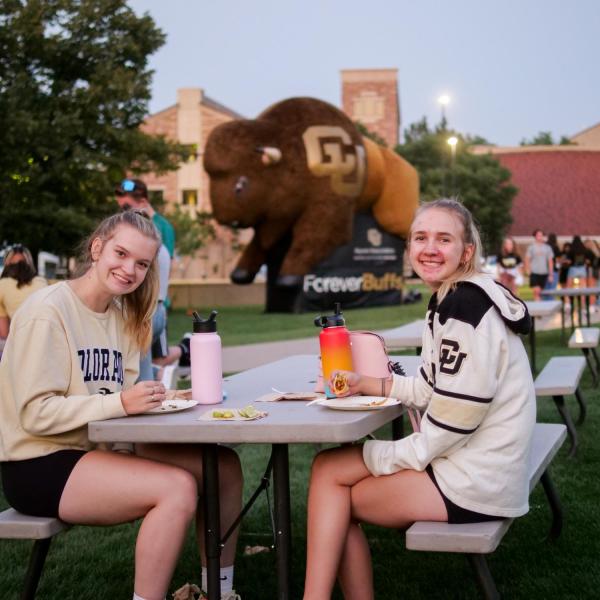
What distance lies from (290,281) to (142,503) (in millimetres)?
18162

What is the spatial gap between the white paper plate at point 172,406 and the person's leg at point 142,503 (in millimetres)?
160

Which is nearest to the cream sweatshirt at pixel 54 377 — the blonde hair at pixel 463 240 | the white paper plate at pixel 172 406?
the white paper plate at pixel 172 406

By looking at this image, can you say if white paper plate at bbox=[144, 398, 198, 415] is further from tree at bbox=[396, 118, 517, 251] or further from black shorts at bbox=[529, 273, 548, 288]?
tree at bbox=[396, 118, 517, 251]

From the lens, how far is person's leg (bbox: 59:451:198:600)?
249 cm

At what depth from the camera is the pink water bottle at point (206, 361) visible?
8.95 feet

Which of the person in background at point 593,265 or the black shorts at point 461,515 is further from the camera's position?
the person in background at point 593,265

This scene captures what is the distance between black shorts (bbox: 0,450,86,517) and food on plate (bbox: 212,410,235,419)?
486mm

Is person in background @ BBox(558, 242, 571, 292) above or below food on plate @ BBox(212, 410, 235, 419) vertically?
below

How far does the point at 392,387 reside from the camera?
112 inches

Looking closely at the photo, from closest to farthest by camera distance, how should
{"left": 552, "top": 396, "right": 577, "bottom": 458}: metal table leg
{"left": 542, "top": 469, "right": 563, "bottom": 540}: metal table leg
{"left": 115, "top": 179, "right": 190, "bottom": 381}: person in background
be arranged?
{"left": 542, "top": 469, "right": 563, "bottom": 540}: metal table leg, {"left": 552, "top": 396, "right": 577, "bottom": 458}: metal table leg, {"left": 115, "top": 179, "right": 190, "bottom": 381}: person in background

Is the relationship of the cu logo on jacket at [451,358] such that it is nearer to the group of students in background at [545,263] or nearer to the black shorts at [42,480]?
the black shorts at [42,480]

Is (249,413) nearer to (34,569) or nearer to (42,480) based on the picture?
(42,480)

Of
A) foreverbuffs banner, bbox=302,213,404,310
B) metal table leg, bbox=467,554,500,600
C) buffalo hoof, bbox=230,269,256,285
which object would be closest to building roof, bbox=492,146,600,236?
foreverbuffs banner, bbox=302,213,404,310

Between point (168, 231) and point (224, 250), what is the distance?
1420 inches
